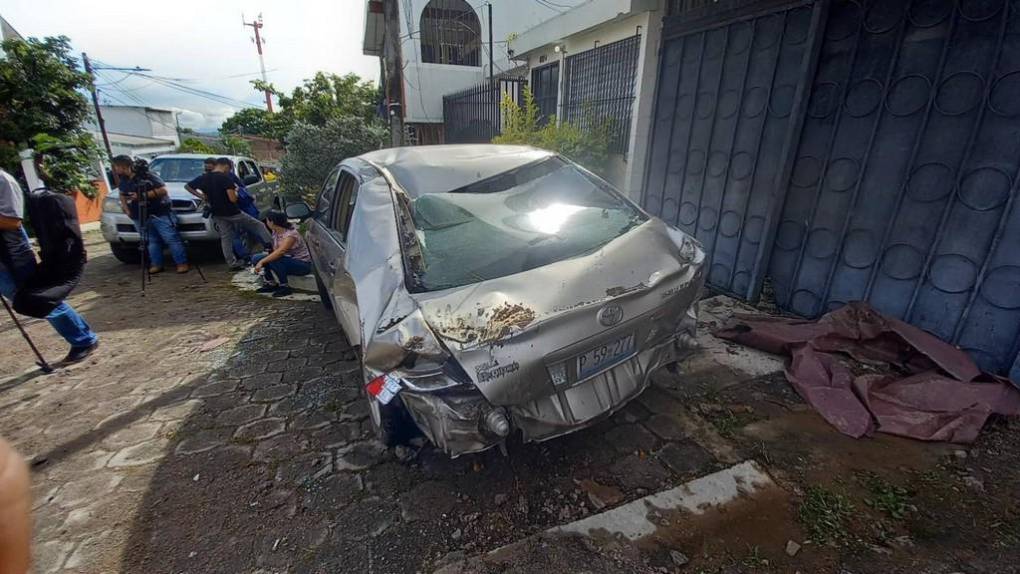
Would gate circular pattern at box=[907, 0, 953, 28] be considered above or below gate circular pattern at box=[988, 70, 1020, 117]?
above

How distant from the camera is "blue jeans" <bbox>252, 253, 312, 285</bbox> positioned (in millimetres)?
5375

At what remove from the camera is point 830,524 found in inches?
75.5

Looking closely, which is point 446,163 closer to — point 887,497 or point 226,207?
point 887,497

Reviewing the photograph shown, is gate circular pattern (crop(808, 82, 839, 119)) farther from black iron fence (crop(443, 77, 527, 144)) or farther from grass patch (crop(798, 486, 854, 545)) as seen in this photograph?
black iron fence (crop(443, 77, 527, 144))

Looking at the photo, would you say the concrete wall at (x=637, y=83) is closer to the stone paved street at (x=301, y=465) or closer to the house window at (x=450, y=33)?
the stone paved street at (x=301, y=465)

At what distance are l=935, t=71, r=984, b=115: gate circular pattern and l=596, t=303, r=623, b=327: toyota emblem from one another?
2.96 metres

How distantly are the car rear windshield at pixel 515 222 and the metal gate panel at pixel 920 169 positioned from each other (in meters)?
2.09

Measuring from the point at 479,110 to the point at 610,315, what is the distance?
1019cm

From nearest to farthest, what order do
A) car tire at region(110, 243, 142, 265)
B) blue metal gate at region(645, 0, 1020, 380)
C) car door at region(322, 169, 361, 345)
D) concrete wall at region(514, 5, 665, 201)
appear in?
car door at region(322, 169, 361, 345)
blue metal gate at region(645, 0, 1020, 380)
concrete wall at region(514, 5, 665, 201)
car tire at region(110, 243, 142, 265)

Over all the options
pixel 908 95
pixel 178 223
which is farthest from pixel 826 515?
pixel 178 223

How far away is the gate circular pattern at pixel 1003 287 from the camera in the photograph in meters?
2.69


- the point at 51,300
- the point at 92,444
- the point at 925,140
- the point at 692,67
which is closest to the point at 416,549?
the point at 92,444

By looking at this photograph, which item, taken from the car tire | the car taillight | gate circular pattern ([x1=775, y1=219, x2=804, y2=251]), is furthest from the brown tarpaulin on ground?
the car tire

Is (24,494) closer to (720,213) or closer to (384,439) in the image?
(384,439)
